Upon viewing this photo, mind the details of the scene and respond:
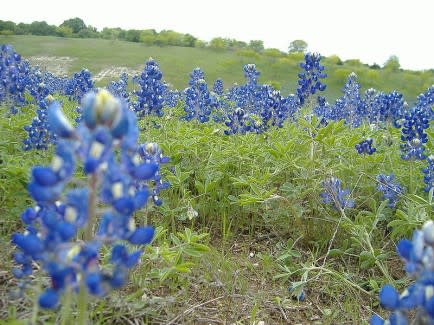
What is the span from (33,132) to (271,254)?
180 centimetres

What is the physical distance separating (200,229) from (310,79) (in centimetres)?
276

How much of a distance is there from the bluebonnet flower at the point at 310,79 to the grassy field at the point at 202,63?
18582mm

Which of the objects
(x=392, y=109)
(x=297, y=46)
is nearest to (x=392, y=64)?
(x=297, y=46)

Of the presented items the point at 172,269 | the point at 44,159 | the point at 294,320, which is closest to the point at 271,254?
the point at 294,320

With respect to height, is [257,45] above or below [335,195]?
above

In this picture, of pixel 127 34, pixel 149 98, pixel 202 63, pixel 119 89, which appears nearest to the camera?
pixel 149 98

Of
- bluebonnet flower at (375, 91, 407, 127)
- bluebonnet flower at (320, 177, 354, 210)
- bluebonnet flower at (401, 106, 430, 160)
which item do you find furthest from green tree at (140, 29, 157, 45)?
bluebonnet flower at (320, 177, 354, 210)

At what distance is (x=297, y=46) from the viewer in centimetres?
3994

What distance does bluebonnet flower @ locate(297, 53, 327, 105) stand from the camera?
512 centimetres

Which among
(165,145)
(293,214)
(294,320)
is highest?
(165,145)

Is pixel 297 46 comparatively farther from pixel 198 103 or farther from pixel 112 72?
pixel 198 103

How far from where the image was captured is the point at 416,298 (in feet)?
3.97

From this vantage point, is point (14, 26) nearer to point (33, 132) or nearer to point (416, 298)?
point (33, 132)

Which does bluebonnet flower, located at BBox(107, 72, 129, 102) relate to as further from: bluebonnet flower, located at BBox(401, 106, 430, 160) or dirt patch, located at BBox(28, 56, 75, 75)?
dirt patch, located at BBox(28, 56, 75, 75)
